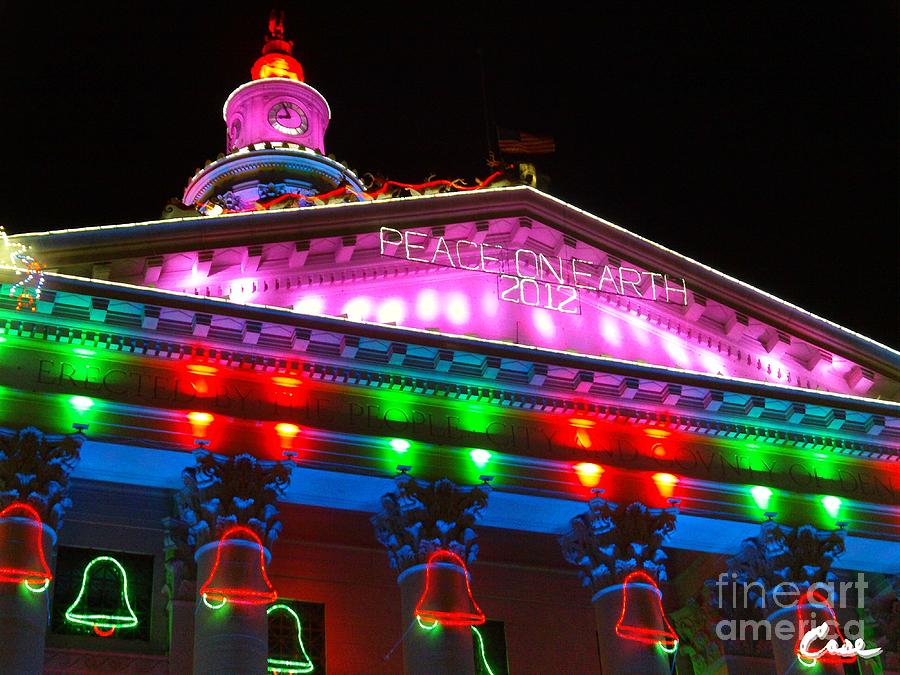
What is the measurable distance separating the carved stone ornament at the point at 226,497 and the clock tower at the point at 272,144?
27681 mm

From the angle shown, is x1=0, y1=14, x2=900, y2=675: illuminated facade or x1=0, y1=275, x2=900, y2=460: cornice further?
x1=0, y1=275, x2=900, y2=460: cornice

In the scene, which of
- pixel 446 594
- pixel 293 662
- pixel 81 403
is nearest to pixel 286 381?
pixel 81 403

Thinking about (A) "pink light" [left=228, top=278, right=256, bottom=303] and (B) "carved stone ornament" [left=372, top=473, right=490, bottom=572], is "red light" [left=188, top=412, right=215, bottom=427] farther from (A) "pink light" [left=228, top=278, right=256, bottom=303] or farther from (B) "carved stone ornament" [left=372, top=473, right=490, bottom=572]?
(B) "carved stone ornament" [left=372, top=473, right=490, bottom=572]

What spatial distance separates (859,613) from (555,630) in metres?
8.35

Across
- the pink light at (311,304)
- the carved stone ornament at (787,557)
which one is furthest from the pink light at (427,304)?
the carved stone ornament at (787,557)

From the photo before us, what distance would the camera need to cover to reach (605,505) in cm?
3288

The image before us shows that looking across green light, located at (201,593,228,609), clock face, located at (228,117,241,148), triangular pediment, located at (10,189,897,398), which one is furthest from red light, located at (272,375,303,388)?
clock face, located at (228,117,241,148)

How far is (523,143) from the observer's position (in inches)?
1581

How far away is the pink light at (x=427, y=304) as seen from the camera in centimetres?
3447

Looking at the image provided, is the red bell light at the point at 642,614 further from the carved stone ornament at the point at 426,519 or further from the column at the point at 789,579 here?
the carved stone ornament at the point at 426,519

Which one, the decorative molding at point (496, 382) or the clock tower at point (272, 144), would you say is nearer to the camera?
the decorative molding at point (496, 382)

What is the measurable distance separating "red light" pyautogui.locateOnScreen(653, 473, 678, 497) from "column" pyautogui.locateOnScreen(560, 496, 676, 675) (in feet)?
2.53

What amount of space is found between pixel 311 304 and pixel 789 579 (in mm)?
13237

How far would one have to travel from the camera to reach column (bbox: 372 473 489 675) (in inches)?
1156
